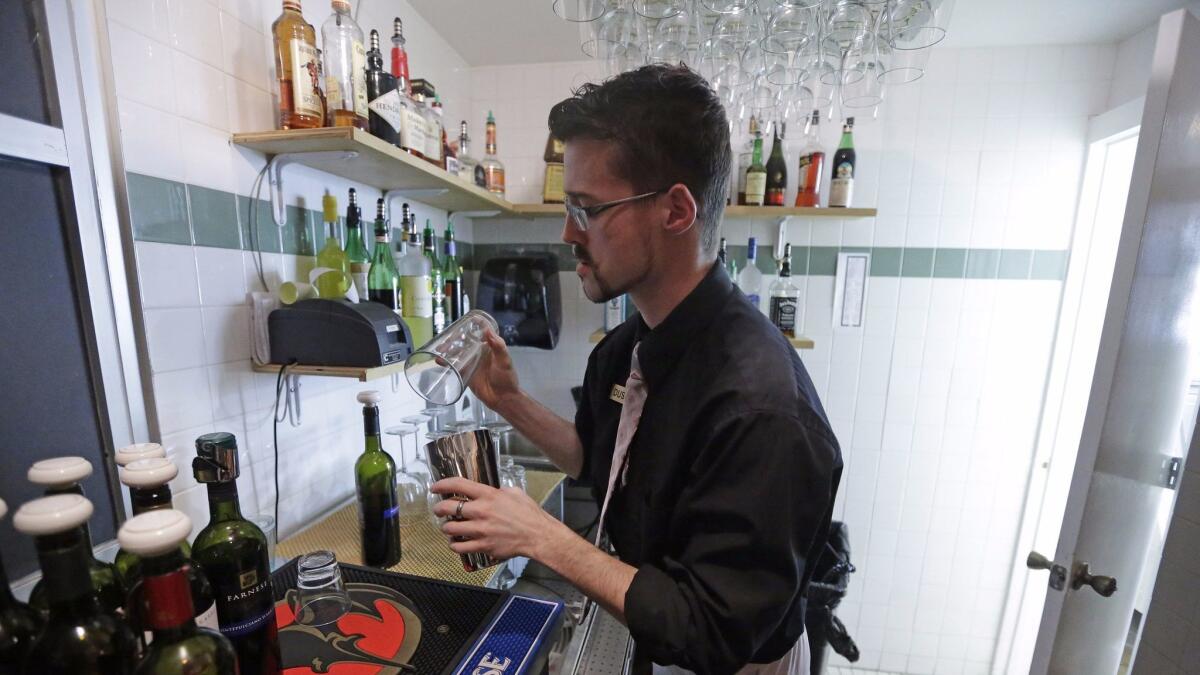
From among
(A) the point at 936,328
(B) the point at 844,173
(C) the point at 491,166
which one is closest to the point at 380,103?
(C) the point at 491,166

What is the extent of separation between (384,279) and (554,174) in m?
0.95

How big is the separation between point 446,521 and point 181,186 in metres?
0.81

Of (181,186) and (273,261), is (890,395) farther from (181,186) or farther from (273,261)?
(181,186)

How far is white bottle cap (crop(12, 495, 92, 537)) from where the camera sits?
0.33 metres

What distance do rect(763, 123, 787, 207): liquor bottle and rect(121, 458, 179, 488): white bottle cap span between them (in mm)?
1925

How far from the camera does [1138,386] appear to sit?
100cm

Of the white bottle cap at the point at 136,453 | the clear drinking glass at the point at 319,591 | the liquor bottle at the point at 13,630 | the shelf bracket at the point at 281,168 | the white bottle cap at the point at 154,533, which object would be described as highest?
the shelf bracket at the point at 281,168

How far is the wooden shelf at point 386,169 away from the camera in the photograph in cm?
97

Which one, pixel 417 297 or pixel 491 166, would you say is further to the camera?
pixel 491 166

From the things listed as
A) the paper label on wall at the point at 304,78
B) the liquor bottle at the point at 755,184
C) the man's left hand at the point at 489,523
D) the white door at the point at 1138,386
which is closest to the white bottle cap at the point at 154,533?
the man's left hand at the point at 489,523

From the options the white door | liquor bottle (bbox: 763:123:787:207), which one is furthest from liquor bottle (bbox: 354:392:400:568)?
liquor bottle (bbox: 763:123:787:207)

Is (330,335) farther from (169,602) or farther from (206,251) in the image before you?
(169,602)

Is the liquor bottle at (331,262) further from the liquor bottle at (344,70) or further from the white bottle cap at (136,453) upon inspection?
the white bottle cap at (136,453)

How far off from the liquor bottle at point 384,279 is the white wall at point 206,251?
0.16 metres
